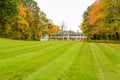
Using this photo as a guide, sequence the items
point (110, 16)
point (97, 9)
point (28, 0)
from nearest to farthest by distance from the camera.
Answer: point (110, 16) → point (97, 9) → point (28, 0)

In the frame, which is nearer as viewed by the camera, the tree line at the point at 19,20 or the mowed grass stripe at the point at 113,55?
the mowed grass stripe at the point at 113,55

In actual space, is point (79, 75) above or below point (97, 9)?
below

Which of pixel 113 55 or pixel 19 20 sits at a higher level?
pixel 19 20

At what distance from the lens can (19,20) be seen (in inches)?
2844

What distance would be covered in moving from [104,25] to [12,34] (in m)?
23.8

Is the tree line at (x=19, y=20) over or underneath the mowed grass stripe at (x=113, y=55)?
over

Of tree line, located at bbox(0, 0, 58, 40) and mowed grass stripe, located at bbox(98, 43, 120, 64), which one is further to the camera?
tree line, located at bbox(0, 0, 58, 40)

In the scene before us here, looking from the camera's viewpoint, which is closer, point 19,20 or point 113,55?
point 113,55

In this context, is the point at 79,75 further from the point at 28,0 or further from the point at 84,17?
the point at 84,17

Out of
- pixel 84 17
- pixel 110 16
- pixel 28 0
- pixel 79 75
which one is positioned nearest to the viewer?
pixel 79 75

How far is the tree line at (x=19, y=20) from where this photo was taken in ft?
184

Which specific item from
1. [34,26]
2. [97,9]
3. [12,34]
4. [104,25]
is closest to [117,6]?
[104,25]

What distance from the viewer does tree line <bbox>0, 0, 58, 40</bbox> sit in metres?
56.1

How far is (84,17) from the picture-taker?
4090 inches
